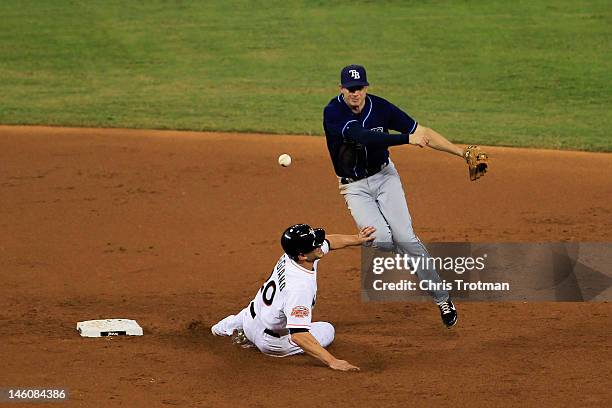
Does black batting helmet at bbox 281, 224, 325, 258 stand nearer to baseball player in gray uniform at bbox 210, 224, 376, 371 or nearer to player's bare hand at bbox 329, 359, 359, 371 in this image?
baseball player in gray uniform at bbox 210, 224, 376, 371

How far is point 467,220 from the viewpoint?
12297 mm

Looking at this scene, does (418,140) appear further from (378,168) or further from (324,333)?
(324,333)

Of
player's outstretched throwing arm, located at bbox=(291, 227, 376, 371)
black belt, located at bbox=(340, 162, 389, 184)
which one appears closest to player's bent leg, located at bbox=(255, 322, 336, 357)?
player's outstretched throwing arm, located at bbox=(291, 227, 376, 371)

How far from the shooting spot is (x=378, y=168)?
9.31m

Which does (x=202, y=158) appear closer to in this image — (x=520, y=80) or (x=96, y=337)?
(x=96, y=337)

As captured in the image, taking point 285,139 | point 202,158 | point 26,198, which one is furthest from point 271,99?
point 26,198

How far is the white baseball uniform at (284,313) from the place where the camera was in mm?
8117

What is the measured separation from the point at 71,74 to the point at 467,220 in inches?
492

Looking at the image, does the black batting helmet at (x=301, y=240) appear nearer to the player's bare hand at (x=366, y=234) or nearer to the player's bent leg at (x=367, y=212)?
the player's bare hand at (x=366, y=234)

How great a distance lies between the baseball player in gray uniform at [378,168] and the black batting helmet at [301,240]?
1002 millimetres

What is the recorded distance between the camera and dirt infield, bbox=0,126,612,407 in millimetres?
7859

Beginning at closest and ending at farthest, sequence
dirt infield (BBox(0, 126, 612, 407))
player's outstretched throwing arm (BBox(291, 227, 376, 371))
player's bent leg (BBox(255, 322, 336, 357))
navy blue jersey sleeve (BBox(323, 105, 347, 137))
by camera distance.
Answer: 1. dirt infield (BBox(0, 126, 612, 407))
2. player's outstretched throwing arm (BBox(291, 227, 376, 371))
3. player's bent leg (BBox(255, 322, 336, 357))
4. navy blue jersey sleeve (BBox(323, 105, 347, 137))

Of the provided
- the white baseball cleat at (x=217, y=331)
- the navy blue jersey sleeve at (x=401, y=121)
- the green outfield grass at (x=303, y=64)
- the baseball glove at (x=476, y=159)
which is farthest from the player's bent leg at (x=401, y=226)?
the green outfield grass at (x=303, y=64)

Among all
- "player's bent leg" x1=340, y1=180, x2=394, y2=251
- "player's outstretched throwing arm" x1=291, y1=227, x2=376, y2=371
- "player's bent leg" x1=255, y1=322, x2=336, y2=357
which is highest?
"player's bent leg" x1=340, y1=180, x2=394, y2=251
